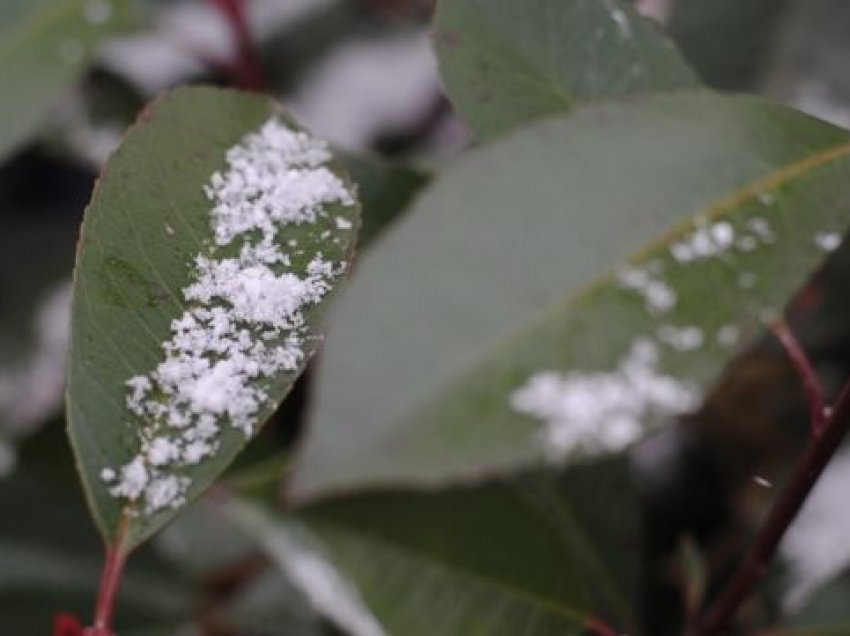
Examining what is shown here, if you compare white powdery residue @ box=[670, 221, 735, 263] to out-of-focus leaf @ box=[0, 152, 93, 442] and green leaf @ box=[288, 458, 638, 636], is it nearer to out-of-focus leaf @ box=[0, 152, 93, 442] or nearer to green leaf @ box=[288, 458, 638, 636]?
green leaf @ box=[288, 458, 638, 636]

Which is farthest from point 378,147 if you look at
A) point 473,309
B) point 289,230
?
point 473,309

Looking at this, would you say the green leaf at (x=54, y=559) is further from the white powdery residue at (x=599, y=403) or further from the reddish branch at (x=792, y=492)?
the white powdery residue at (x=599, y=403)

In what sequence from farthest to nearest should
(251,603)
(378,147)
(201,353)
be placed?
(378,147)
(251,603)
(201,353)

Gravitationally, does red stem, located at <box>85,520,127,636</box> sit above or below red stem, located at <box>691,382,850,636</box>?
above

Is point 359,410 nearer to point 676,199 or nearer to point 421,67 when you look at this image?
point 676,199

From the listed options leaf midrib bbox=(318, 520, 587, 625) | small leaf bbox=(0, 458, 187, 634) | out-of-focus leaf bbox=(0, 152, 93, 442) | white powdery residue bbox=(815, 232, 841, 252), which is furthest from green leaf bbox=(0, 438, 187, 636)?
white powdery residue bbox=(815, 232, 841, 252)

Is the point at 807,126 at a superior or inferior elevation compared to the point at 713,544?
superior
